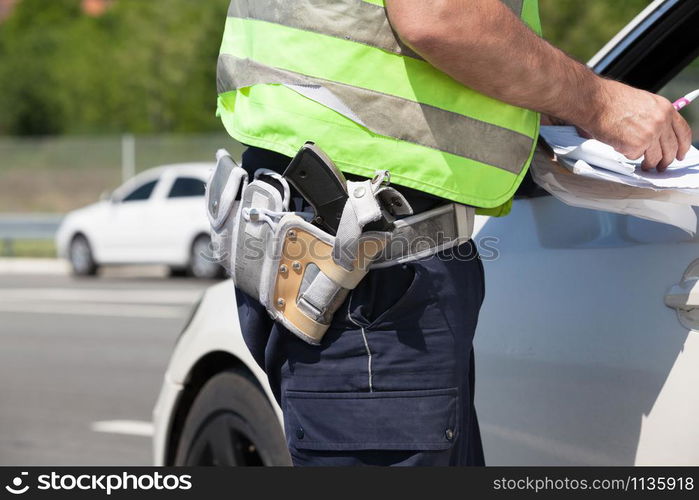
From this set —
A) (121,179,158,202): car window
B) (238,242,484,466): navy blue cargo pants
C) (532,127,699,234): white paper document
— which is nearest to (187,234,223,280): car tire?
(121,179,158,202): car window

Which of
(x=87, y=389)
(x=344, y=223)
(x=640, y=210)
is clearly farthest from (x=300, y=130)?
(x=87, y=389)

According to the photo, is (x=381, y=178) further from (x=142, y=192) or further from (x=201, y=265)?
(x=142, y=192)

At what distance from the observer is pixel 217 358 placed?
126 inches

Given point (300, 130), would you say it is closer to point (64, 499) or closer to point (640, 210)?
point (640, 210)

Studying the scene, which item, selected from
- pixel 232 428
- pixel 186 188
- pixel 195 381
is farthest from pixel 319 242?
pixel 186 188

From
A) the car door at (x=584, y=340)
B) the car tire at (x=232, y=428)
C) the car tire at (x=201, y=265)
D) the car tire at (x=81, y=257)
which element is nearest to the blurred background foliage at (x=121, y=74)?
the car tire at (x=81, y=257)

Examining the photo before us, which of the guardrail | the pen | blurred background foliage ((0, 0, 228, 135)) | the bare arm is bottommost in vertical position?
blurred background foliage ((0, 0, 228, 135))

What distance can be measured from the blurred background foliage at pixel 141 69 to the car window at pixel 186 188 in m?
8.76

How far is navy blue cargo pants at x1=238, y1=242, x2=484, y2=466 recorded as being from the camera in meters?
1.99

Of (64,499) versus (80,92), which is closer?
(64,499)

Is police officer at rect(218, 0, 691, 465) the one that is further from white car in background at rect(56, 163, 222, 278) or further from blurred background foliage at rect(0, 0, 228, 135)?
blurred background foliage at rect(0, 0, 228, 135)

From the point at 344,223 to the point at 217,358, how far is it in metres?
1.33

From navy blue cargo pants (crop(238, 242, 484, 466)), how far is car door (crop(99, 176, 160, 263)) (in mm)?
13861

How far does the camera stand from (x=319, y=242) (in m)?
2.02
